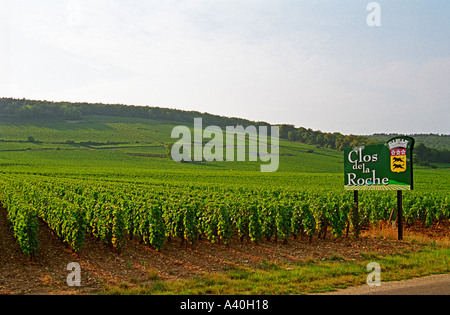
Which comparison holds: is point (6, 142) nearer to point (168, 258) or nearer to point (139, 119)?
point (139, 119)

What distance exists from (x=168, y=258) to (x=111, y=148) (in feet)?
285

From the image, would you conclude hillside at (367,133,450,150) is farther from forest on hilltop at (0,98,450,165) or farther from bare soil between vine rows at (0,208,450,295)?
bare soil between vine rows at (0,208,450,295)

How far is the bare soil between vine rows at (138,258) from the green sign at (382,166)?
2.40 m

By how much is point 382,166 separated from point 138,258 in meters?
10.8

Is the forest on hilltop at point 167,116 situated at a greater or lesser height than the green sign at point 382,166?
greater
